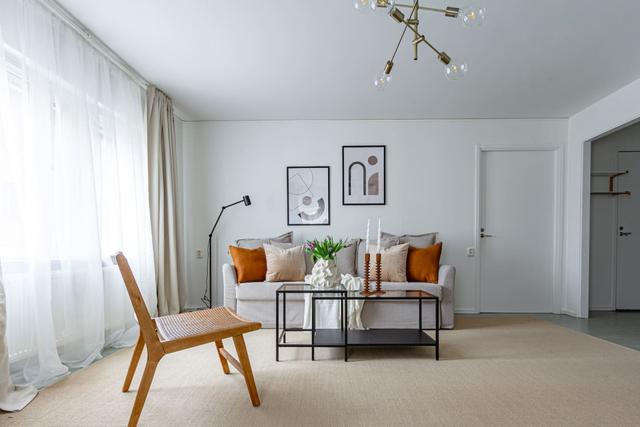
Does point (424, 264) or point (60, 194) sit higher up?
point (60, 194)

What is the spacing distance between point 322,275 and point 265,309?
1079mm

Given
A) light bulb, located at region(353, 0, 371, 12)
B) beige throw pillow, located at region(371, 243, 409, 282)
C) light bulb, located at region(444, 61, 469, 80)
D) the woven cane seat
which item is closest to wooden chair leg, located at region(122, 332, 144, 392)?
the woven cane seat

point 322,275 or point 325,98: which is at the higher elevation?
point 325,98

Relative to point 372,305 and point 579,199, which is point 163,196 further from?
point 579,199

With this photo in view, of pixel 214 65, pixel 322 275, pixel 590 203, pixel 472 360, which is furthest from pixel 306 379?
pixel 590 203

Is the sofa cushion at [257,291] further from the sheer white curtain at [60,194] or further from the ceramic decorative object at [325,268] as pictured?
the sheer white curtain at [60,194]

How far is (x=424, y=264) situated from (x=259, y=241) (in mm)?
1847

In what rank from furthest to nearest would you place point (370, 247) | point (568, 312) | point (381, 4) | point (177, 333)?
point (568, 312) < point (370, 247) < point (177, 333) < point (381, 4)

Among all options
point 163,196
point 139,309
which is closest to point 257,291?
point 163,196

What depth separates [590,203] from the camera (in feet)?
15.4

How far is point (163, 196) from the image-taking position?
398 cm

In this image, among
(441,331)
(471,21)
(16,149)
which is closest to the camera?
(471,21)

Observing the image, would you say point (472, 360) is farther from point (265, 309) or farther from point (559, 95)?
point (559, 95)

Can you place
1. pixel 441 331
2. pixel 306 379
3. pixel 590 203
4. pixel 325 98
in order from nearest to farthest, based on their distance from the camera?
pixel 306 379 → pixel 441 331 → pixel 325 98 → pixel 590 203
